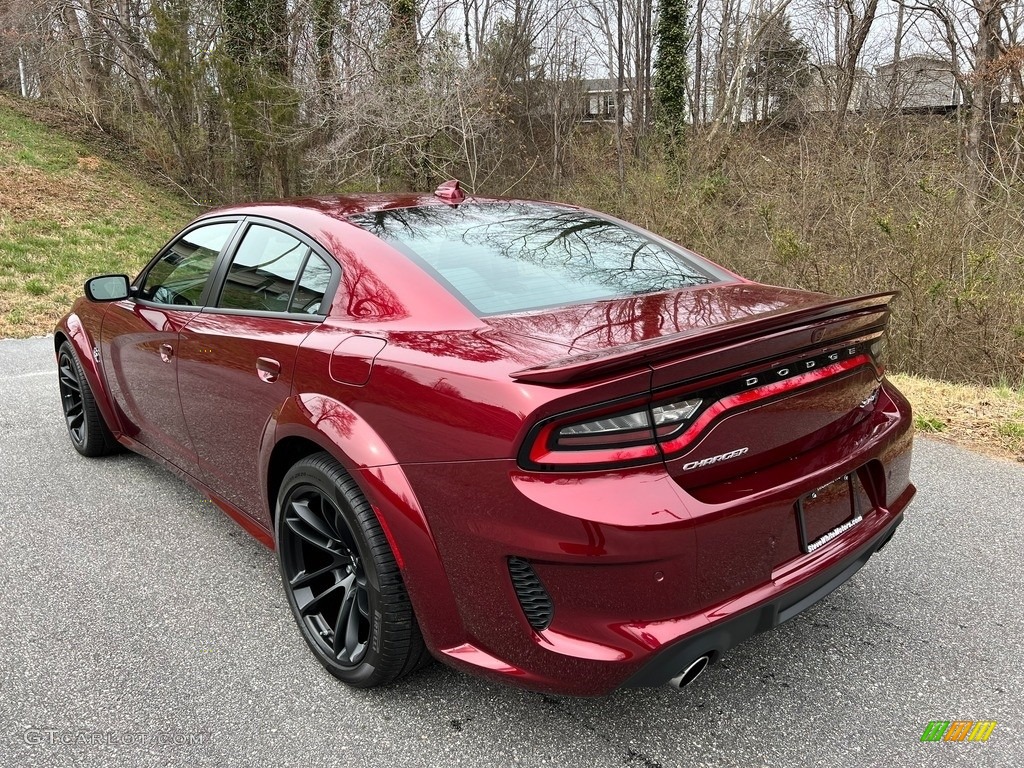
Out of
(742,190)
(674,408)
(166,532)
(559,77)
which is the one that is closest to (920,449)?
(674,408)

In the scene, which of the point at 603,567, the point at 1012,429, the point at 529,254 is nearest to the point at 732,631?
the point at 603,567

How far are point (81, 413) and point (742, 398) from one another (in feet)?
13.3

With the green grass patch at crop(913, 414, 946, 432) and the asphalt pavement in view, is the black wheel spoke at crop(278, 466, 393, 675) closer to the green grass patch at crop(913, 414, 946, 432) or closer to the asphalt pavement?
the asphalt pavement

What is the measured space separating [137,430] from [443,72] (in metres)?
12.8

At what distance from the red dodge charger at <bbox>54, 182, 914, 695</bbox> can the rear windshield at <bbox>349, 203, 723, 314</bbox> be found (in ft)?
0.05

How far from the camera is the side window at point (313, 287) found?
98.5 inches

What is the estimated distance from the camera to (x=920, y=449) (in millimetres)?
4430

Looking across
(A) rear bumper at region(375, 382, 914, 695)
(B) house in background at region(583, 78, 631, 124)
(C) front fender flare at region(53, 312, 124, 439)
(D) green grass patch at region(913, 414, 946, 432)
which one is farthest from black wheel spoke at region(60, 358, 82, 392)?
(B) house in background at region(583, 78, 631, 124)

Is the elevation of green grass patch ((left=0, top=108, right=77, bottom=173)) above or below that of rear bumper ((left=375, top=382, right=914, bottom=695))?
above

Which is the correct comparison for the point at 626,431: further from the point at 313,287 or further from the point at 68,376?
the point at 68,376

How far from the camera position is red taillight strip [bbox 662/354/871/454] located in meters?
1.78

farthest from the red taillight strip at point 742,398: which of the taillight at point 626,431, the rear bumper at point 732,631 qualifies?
the rear bumper at point 732,631

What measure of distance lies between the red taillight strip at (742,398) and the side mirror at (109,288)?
9.84 feet

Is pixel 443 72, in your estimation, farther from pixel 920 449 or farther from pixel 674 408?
pixel 674 408
